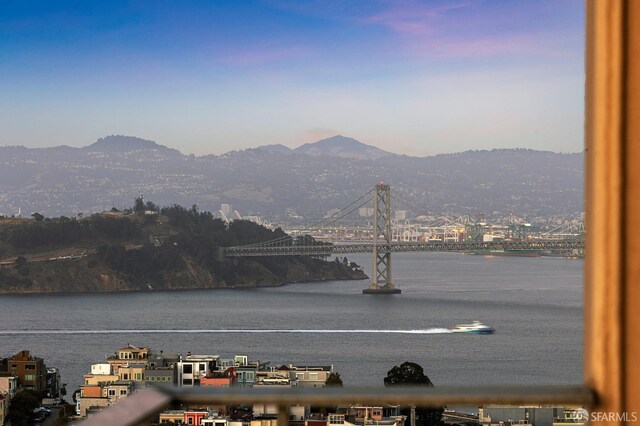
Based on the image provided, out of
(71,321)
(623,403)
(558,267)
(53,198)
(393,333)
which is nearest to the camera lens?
(623,403)

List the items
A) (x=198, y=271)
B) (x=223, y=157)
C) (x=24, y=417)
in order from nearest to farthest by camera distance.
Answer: (x=24, y=417)
(x=198, y=271)
(x=223, y=157)

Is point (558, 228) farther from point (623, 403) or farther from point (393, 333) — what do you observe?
point (623, 403)

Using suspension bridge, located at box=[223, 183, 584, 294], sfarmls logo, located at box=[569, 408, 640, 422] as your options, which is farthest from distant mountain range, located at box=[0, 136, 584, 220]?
sfarmls logo, located at box=[569, 408, 640, 422]

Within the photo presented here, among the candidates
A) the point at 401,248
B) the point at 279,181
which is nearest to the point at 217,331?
the point at 401,248

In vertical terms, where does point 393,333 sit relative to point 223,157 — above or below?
below

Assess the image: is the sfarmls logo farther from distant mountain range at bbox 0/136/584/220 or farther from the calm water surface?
distant mountain range at bbox 0/136/584/220

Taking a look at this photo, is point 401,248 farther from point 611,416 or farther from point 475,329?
point 611,416

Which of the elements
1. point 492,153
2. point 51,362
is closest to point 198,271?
point 51,362
